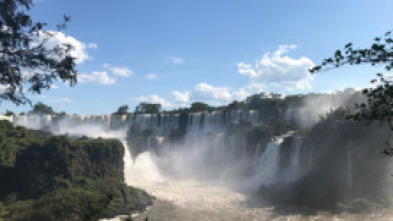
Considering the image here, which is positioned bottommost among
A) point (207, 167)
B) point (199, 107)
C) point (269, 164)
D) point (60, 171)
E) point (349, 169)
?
point (207, 167)

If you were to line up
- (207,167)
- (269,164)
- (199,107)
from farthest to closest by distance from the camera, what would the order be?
(199,107)
(207,167)
(269,164)

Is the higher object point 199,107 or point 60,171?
point 199,107

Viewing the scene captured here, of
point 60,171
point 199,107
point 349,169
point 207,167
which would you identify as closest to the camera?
point 349,169

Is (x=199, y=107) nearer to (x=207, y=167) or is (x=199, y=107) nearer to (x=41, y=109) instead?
(x=207, y=167)

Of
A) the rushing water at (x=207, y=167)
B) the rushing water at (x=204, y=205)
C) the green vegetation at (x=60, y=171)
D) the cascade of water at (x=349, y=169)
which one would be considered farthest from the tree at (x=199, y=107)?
the cascade of water at (x=349, y=169)

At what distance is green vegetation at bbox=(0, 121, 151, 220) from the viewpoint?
3534 cm

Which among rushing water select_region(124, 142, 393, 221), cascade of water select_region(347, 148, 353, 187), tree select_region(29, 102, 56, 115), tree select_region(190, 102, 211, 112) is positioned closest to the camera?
rushing water select_region(124, 142, 393, 221)

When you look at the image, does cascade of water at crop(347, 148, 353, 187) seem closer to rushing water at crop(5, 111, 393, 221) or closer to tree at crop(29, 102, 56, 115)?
rushing water at crop(5, 111, 393, 221)

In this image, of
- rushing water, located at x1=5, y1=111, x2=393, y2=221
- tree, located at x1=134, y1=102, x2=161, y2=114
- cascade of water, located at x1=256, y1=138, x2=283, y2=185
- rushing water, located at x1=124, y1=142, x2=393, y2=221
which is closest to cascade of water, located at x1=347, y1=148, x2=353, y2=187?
rushing water, located at x1=5, y1=111, x2=393, y2=221

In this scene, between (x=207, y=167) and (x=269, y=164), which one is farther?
(x=207, y=167)

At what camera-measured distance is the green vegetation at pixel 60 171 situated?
35344mm

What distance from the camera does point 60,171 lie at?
3897 centimetres

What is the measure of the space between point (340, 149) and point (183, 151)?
30137mm

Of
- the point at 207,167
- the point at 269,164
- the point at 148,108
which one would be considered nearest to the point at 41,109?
the point at 148,108
